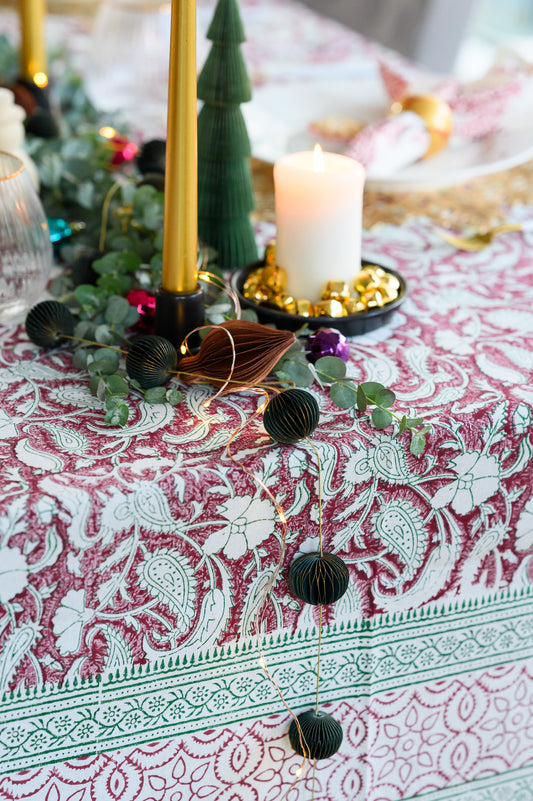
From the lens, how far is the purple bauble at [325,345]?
22.5 inches

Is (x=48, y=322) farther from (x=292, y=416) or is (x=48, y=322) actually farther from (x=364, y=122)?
(x=364, y=122)

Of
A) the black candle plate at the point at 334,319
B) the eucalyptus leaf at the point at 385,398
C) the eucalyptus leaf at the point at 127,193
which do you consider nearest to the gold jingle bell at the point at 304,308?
the black candle plate at the point at 334,319

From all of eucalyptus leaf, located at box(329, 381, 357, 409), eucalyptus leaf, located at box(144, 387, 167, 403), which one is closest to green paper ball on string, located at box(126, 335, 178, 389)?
eucalyptus leaf, located at box(144, 387, 167, 403)

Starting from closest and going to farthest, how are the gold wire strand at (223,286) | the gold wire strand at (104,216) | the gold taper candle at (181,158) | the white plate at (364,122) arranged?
the gold taper candle at (181,158) → the gold wire strand at (223,286) → the gold wire strand at (104,216) → the white plate at (364,122)

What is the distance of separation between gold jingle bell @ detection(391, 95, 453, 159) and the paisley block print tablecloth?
0.34 metres

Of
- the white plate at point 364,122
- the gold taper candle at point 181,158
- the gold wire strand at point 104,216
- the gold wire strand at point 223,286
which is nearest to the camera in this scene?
the gold taper candle at point 181,158

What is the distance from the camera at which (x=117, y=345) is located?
0.59 meters

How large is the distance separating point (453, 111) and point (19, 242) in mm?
575

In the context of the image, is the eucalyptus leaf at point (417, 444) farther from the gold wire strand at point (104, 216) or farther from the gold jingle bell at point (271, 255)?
the gold wire strand at point (104, 216)

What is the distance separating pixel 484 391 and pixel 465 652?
0.20 m

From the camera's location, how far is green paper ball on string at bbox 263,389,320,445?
49 cm

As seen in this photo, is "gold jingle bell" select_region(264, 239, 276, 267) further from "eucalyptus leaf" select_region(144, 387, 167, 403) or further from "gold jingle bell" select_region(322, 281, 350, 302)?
"eucalyptus leaf" select_region(144, 387, 167, 403)

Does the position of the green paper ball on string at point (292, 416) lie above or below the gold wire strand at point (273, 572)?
above

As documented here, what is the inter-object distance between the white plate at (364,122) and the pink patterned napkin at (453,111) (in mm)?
13
